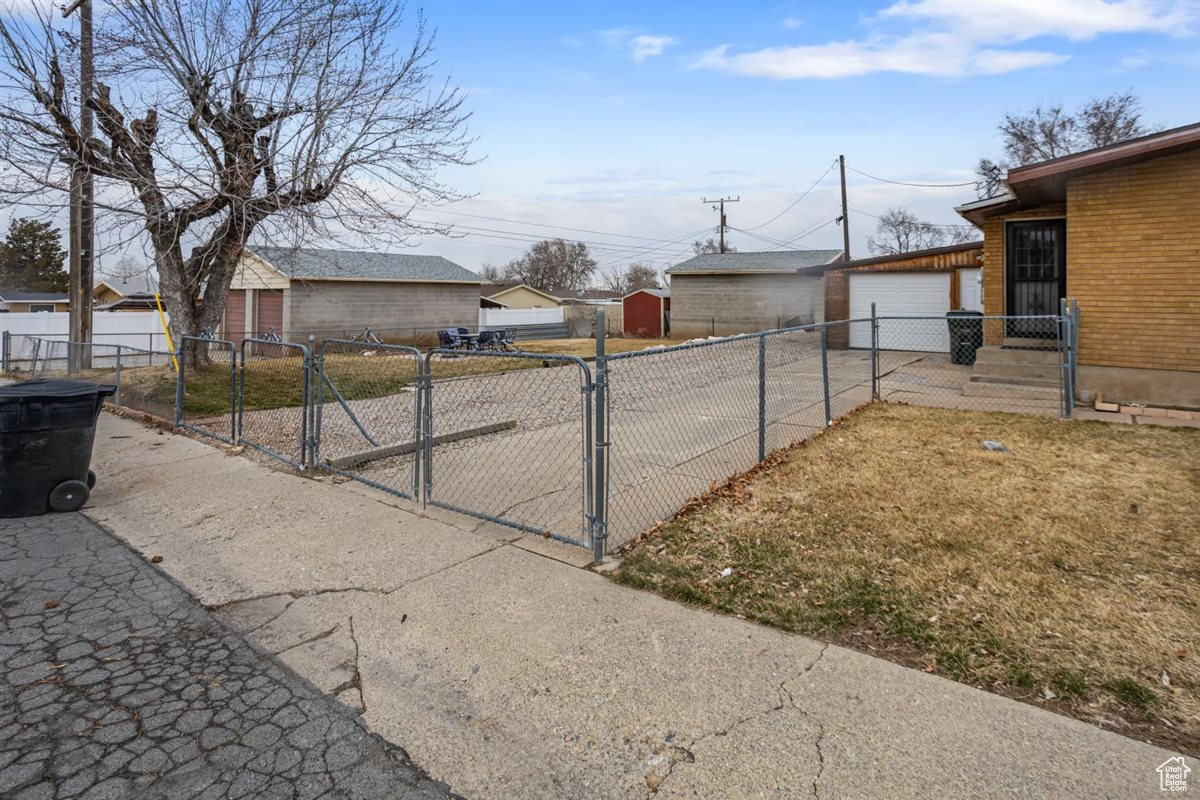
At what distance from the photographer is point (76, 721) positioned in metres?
2.67

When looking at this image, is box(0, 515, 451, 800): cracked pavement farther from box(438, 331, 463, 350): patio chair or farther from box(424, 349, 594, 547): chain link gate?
box(438, 331, 463, 350): patio chair

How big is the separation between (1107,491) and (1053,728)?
3.88m

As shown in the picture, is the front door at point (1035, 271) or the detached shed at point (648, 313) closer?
the front door at point (1035, 271)

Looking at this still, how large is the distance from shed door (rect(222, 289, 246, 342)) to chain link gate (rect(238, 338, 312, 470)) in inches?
623

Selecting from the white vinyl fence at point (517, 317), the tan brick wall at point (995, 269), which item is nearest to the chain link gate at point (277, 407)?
the tan brick wall at point (995, 269)

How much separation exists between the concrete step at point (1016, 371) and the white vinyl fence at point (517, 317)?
928 inches

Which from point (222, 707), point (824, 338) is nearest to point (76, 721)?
point (222, 707)

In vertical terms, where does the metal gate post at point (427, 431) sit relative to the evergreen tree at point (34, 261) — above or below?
below

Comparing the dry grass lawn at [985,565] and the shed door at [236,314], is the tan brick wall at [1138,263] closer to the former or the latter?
the dry grass lawn at [985,565]

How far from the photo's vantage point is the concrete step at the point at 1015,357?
11.3 meters

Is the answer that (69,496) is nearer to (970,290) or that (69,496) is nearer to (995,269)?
(995,269)

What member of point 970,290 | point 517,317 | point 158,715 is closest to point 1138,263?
point 970,290

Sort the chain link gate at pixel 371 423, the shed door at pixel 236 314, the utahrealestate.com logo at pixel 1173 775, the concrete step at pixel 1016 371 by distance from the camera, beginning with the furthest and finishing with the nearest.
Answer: the shed door at pixel 236 314
the concrete step at pixel 1016 371
the chain link gate at pixel 371 423
the utahrealestate.com logo at pixel 1173 775

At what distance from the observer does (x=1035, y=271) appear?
12.8 meters
